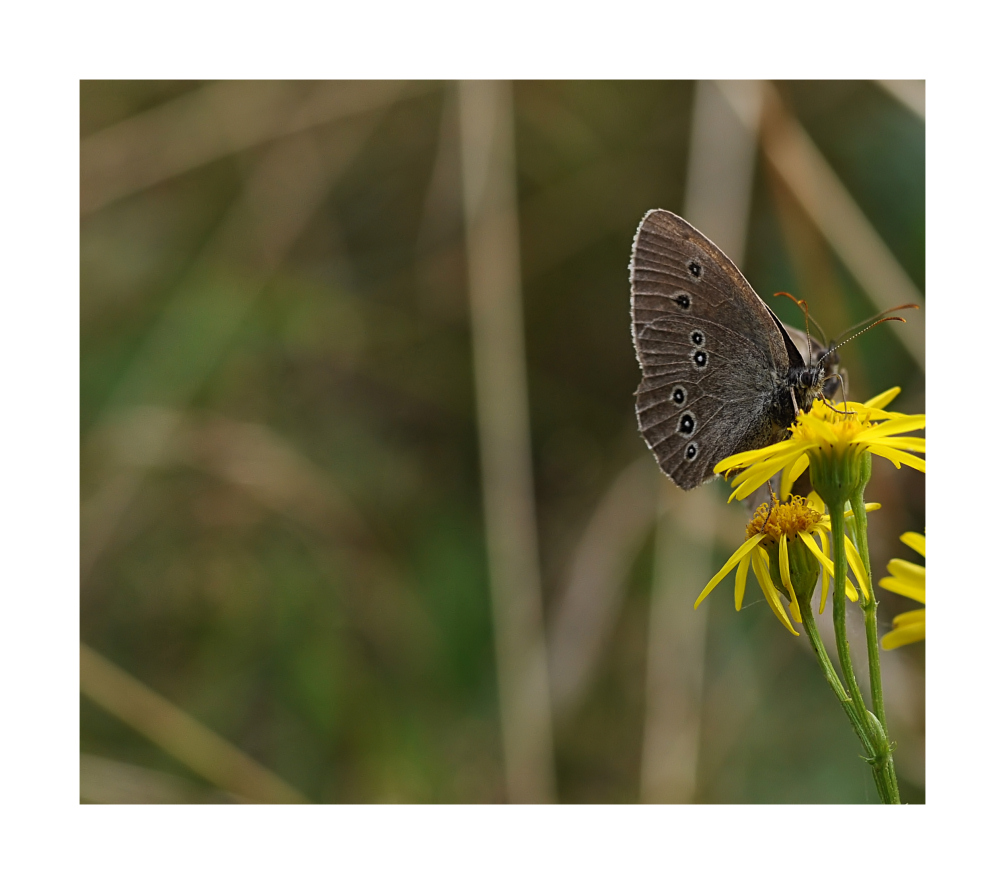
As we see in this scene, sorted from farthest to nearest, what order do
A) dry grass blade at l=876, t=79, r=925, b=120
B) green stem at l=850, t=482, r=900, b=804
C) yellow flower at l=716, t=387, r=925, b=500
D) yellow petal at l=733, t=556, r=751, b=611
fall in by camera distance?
dry grass blade at l=876, t=79, r=925, b=120
yellow petal at l=733, t=556, r=751, b=611
yellow flower at l=716, t=387, r=925, b=500
green stem at l=850, t=482, r=900, b=804

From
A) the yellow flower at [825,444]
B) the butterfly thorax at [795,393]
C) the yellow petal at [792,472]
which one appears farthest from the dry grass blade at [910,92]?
the yellow petal at [792,472]

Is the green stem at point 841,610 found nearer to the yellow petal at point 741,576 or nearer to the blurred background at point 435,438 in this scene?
the yellow petal at point 741,576

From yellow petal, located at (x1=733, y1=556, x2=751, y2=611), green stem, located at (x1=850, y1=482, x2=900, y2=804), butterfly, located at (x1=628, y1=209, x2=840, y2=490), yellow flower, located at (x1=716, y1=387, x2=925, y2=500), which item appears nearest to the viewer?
green stem, located at (x1=850, y1=482, x2=900, y2=804)

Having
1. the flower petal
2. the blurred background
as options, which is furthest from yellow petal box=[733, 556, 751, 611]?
the blurred background

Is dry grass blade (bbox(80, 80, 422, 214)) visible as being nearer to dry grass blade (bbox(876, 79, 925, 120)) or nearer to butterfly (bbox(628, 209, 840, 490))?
butterfly (bbox(628, 209, 840, 490))

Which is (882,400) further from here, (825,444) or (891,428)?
(825,444)
